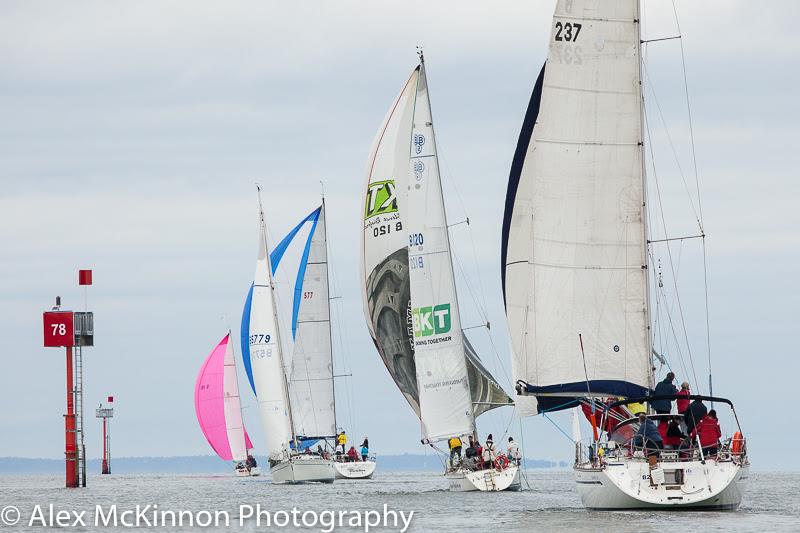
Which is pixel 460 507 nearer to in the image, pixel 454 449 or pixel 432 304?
pixel 454 449

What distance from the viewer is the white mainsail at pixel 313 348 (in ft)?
176

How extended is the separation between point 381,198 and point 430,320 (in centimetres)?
387

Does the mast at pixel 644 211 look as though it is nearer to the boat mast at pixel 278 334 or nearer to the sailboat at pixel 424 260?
the sailboat at pixel 424 260

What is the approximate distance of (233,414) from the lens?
75.7m

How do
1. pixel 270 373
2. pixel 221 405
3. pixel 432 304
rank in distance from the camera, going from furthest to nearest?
pixel 221 405 → pixel 270 373 → pixel 432 304

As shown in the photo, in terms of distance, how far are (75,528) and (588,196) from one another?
11732 mm

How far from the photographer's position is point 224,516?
3142cm

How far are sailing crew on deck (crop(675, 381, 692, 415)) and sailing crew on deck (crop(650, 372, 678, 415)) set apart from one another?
18cm

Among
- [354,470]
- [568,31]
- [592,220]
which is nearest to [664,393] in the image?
[592,220]

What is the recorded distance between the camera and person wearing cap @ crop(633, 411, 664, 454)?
2572 centimetres

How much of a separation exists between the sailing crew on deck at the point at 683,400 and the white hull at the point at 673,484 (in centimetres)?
142

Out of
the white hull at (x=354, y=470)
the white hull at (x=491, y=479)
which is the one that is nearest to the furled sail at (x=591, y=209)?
the white hull at (x=491, y=479)

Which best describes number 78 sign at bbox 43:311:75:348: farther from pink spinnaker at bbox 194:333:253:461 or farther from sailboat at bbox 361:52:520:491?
pink spinnaker at bbox 194:333:253:461

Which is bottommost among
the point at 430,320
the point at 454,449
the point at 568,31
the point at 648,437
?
the point at 454,449
